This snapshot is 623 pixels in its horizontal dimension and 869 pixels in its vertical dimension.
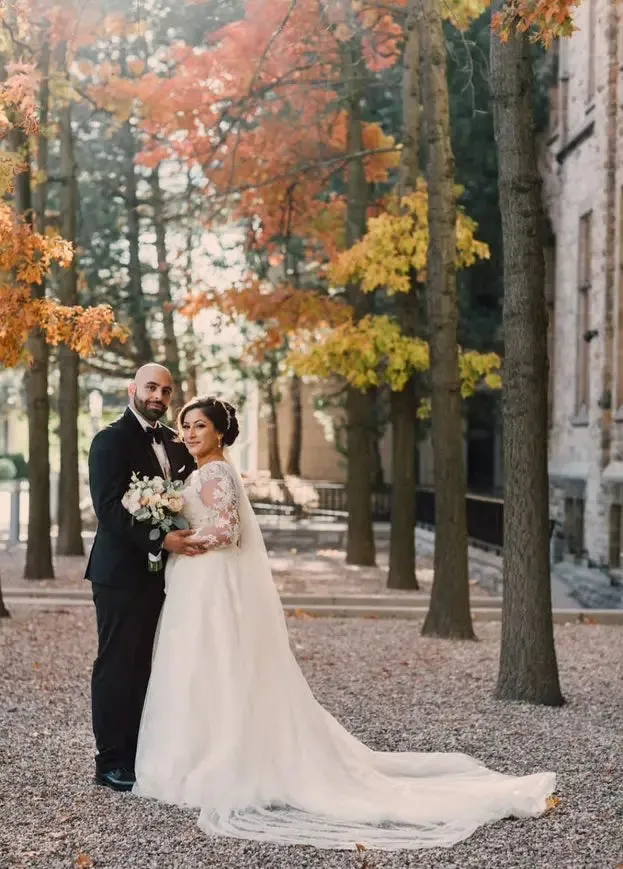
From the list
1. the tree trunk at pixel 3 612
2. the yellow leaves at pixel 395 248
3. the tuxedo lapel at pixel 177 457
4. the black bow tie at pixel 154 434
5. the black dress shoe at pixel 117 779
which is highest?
the yellow leaves at pixel 395 248

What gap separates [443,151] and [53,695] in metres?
6.79

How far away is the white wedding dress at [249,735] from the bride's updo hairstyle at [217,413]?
19cm

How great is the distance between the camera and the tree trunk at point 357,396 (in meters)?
20.7

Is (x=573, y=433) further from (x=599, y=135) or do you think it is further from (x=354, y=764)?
(x=354, y=764)

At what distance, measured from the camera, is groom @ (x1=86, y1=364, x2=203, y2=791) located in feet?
24.2

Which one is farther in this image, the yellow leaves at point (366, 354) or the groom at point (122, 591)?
the yellow leaves at point (366, 354)

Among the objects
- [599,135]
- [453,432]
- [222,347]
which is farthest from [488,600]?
[222,347]

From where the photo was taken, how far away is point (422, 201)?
17.0m

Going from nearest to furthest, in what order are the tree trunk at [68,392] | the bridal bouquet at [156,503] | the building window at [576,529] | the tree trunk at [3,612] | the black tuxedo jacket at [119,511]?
1. the bridal bouquet at [156,503]
2. the black tuxedo jacket at [119,511]
3. the tree trunk at [3,612]
4. the building window at [576,529]
5. the tree trunk at [68,392]

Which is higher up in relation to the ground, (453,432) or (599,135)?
(599,135)

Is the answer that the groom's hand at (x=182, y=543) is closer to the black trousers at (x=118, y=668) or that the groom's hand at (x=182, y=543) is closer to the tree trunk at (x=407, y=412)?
the black trousers at (x=118, y=668)

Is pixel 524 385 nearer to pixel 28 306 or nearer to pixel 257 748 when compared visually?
pixel 257 748

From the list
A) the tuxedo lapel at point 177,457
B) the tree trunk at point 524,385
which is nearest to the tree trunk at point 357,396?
the tree trunk at point 524,385

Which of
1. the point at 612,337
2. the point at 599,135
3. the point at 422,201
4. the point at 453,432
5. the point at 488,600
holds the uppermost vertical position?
the point at 599,135
